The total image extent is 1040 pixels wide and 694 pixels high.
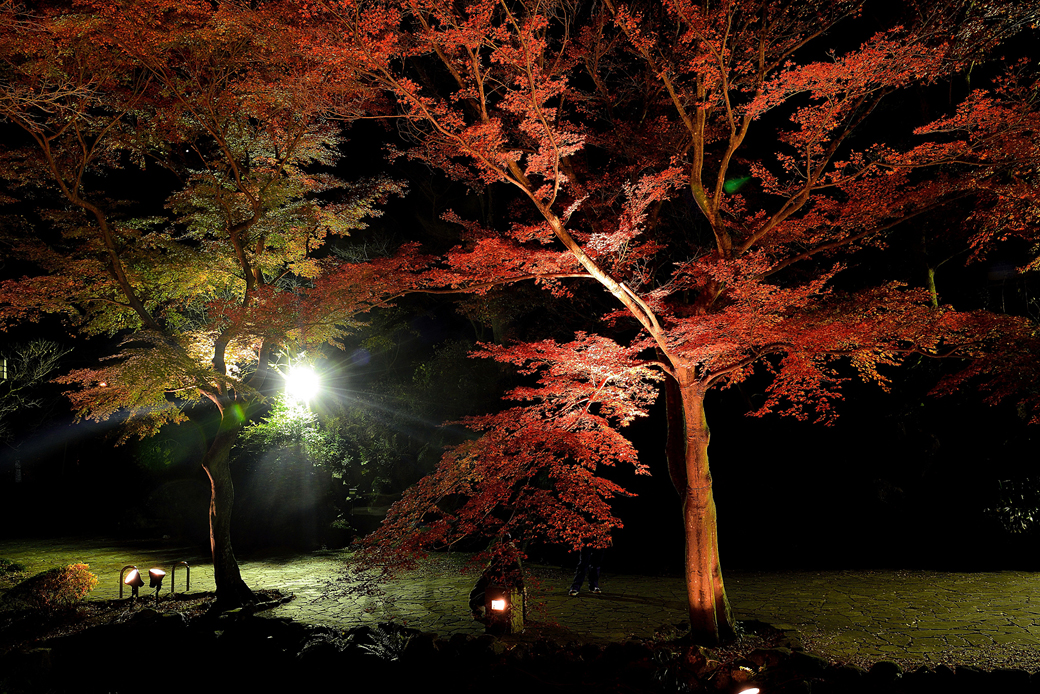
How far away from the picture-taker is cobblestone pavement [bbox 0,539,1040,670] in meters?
7.29

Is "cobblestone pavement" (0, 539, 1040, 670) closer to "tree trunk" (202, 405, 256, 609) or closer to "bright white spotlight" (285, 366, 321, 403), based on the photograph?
"tree trunk" (202, 405, 256, 609)

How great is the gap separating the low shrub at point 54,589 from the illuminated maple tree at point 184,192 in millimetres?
→ 2480

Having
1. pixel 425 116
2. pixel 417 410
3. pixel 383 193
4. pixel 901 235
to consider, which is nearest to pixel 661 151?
pixel 425 116

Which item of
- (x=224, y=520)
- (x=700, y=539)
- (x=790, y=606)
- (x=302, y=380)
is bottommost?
(x=790, y=606)

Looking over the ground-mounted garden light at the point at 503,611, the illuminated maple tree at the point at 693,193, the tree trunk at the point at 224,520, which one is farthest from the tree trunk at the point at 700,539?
the tree trunk at the point at 224,520

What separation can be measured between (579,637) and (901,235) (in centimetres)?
1060

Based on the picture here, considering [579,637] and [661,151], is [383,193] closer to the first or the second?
[661,151]

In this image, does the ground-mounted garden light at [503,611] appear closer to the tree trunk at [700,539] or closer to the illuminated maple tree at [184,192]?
the tree trunk at [700,539]

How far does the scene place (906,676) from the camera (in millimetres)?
5781

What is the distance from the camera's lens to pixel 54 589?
32.9 feet

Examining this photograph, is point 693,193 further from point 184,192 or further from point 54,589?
point 54,589

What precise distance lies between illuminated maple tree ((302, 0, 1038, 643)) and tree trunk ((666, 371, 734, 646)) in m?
0.03

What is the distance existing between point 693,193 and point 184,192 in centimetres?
846

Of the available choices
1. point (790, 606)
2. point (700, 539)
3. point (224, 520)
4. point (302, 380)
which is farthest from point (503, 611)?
point (302, 380)
